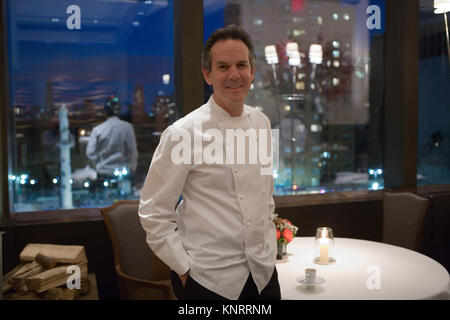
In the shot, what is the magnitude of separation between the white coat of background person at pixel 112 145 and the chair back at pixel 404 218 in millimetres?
1959

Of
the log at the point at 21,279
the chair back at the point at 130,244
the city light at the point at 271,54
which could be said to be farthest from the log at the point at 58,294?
the city light at the point at 271,54

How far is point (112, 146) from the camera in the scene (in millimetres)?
3469

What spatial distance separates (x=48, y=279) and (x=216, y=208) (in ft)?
4.68

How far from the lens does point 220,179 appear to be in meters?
1.47

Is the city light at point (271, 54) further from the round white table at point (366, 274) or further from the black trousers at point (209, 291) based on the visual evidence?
the black trousers at point (209, 291)

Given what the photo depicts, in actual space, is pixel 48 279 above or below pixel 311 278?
below

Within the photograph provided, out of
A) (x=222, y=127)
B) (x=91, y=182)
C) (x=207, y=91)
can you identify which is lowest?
(x=91, y=182)

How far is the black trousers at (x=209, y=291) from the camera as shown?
57.7 inches

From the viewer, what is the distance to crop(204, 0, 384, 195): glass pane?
4.03 metres

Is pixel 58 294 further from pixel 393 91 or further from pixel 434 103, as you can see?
pixel 434 103

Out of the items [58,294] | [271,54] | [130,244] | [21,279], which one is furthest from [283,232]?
[271,54]

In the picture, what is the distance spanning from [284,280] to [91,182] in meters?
1.93

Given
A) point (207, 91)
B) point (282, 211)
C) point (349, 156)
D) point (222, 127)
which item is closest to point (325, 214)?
point (282, 211)

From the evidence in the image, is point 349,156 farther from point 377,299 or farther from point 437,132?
point 377,299
